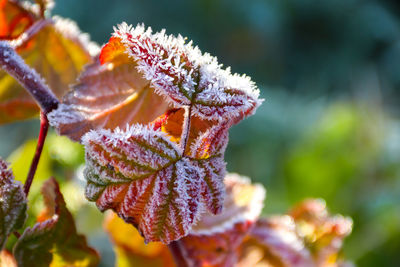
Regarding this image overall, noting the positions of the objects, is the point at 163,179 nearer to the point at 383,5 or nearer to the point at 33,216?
the point at 33,216

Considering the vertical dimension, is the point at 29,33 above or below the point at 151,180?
above

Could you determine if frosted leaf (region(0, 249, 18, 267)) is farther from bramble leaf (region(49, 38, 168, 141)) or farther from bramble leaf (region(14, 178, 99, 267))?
bramble leaf (region(49, 38, 168, 141))

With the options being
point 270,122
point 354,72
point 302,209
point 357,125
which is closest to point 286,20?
point 354,72

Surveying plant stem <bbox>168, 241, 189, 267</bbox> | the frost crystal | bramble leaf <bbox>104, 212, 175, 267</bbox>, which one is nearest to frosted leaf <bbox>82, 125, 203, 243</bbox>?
the frost crystal

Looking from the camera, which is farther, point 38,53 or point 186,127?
point 38,53

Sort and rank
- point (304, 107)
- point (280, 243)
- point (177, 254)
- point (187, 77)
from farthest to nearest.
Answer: point (304, 107)
point (280, 243)
point (177, 254)
point (187, 77)

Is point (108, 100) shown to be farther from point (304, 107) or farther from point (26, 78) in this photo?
point (304, 107)

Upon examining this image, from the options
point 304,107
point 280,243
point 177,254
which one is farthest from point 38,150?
point 304,107
